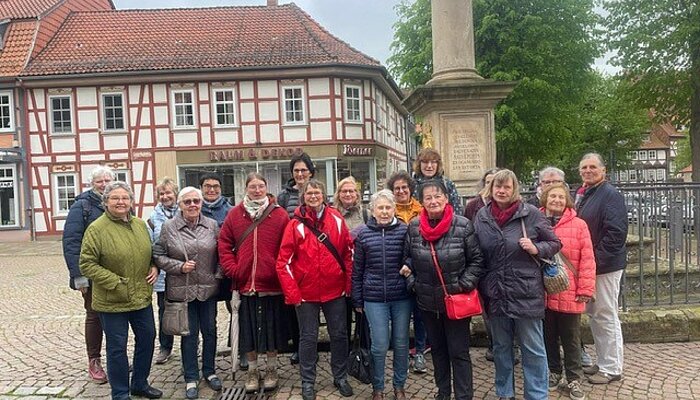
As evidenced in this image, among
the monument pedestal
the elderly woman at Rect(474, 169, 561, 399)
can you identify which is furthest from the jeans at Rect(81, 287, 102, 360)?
the monument pedestal

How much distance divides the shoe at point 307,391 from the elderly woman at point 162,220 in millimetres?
1634

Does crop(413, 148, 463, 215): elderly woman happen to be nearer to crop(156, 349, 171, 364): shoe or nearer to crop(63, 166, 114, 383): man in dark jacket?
crop(63, 166, 114, 383): man in dark jacket

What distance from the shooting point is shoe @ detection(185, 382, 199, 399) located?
4.51m

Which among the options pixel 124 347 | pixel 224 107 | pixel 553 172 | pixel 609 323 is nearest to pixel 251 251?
pixel 124 347

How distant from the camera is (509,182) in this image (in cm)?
400

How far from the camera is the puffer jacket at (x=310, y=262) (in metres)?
4.33

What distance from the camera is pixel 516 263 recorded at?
13.0ft

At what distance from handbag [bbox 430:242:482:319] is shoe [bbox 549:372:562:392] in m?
1.11

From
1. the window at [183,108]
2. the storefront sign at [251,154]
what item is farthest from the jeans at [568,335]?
the window at [183,108]

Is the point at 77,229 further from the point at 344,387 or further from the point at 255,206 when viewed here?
the point at 344,387

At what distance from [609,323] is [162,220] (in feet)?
13.4

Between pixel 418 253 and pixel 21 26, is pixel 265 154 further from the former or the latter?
pixel 418 253

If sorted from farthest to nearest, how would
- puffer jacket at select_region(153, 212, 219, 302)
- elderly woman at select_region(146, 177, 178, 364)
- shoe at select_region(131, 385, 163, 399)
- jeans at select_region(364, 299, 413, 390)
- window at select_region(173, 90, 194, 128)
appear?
window at select_region(173, 90, 194, 128) < elderly woman at select_region(146, 177, 178, 364) < shoe at select_region(131, 385, 163, 399) < puffer jacket at select_region(153, 212, 219, 302) < jeans at select_region(364, 299, 413, 390)

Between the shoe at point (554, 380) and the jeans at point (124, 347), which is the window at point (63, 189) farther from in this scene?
the shoe at point (554, 380)
